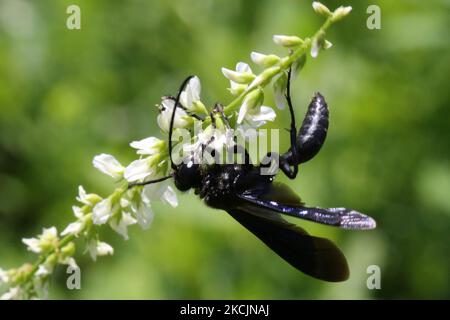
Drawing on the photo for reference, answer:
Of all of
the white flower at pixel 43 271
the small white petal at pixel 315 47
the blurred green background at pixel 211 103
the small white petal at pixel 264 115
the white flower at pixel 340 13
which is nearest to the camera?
the white flower at pixel 340 13

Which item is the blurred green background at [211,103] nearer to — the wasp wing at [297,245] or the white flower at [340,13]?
the wasp wing at [297,245]

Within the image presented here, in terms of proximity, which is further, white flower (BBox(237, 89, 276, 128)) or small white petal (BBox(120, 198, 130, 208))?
small white petal (BBox(120, 198, 130, 208))

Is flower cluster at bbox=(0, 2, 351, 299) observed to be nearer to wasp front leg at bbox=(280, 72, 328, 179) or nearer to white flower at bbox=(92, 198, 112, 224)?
white flower at bbox=(92, 198, 112, 224)

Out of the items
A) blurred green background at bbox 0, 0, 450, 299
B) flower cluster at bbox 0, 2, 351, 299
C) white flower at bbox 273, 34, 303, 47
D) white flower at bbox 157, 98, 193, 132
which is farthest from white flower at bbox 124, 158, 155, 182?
blurred green background at bbox 0, 0, 450, 299

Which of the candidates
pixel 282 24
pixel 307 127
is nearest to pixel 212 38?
pixel 282 24

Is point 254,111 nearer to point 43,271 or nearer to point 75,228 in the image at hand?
point 75,228

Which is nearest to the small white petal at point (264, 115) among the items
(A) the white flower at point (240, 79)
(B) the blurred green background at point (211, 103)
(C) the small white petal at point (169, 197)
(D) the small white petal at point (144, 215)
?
(A) the white flower at point (240, 79)

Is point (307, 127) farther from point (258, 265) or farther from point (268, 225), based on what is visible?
point (258, 265)
